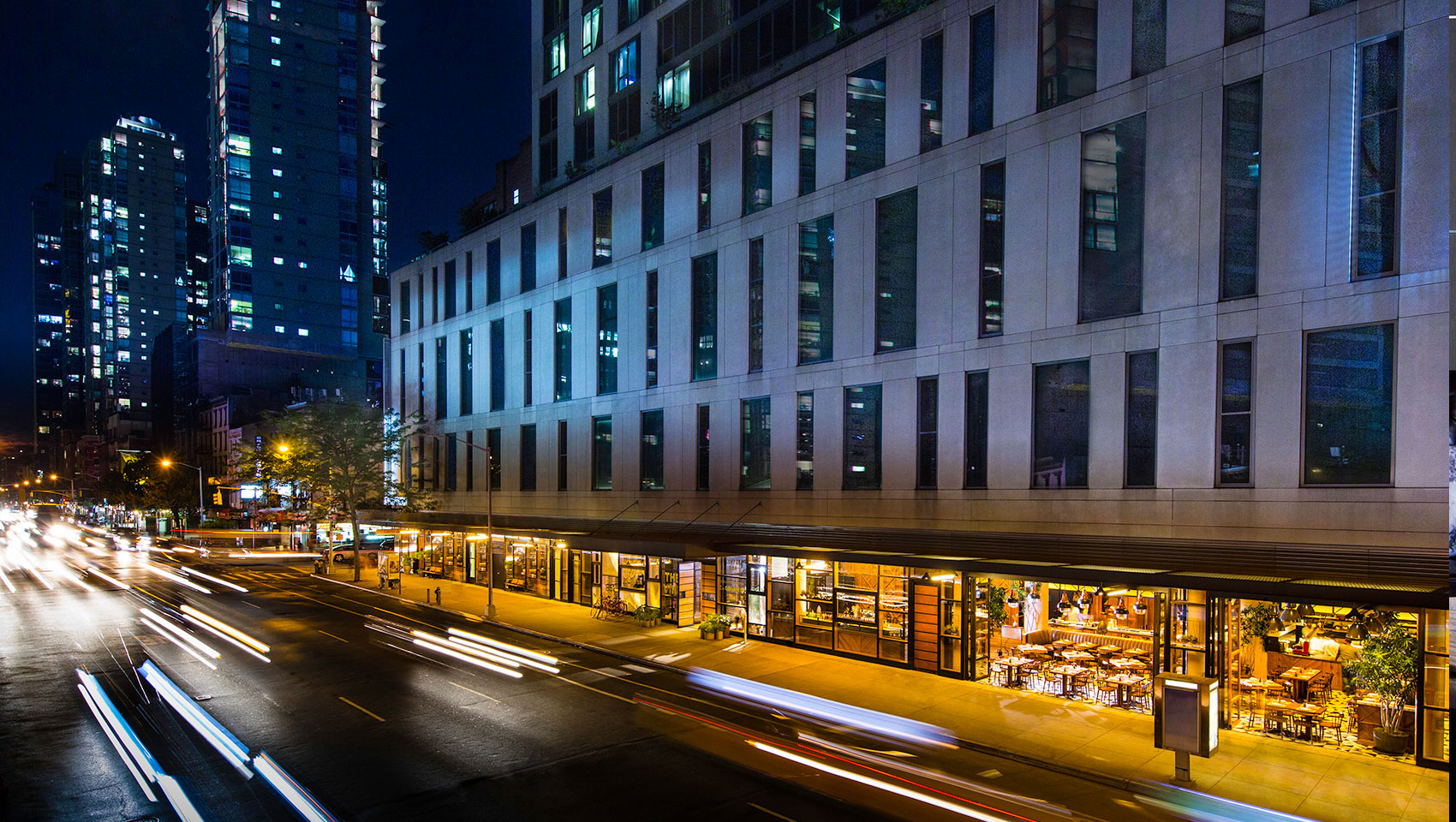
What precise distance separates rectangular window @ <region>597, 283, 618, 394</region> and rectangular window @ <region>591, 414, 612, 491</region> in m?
1.55

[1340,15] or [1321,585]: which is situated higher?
[1340,15]

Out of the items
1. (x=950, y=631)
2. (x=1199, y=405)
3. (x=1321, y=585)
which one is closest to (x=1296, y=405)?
(x=1199, y=405)

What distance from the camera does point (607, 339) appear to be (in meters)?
36.8

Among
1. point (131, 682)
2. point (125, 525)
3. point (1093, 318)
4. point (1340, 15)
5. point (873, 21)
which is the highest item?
point (873, 21)

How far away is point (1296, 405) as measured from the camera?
55.5 feet

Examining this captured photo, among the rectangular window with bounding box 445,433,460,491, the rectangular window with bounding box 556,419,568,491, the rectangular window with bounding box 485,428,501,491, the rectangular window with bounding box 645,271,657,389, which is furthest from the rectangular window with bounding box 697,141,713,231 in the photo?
the rectangular window with bounding box 445,433,460,491

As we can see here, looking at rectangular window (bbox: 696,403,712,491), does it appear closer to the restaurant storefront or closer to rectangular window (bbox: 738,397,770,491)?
rectangular window (bbox: 738,397,770,491)

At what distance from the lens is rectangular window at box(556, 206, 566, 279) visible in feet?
131

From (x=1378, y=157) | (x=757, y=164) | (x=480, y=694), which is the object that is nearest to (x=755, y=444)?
(x=757, y=164)

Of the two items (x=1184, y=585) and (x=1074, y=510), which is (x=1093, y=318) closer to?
(x=1074, y=510)

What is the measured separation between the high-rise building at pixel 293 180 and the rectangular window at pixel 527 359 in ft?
315

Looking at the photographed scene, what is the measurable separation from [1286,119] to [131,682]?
30785 mm

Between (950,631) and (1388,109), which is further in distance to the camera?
(950,631)

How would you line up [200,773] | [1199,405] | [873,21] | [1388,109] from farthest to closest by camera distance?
[873,21], [1199,405], [1388,109], [200,773]
